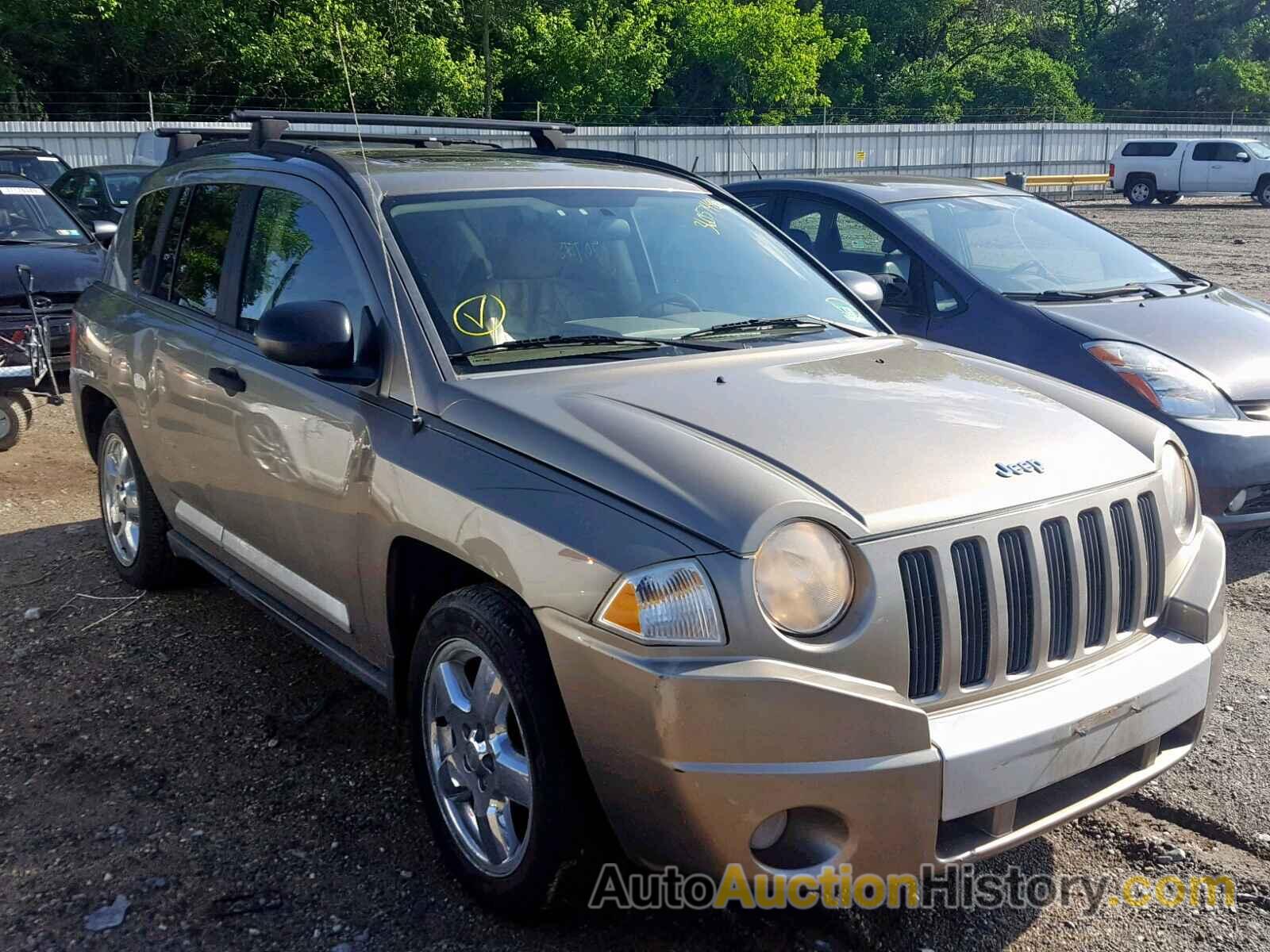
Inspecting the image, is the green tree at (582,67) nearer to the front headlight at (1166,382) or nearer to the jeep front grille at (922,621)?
the front headlight at (1166,382)

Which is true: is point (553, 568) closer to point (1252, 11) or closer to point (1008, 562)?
point (1008, 562)

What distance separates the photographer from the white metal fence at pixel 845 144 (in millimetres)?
29406

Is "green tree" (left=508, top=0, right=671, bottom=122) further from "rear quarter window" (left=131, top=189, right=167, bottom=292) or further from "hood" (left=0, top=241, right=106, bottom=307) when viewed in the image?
"rear quarter window" (left=131, top=189, right=167, bottom=292)

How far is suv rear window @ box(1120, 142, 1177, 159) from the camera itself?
3222 cm

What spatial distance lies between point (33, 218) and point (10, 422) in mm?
2922

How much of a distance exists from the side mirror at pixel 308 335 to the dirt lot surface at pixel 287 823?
1306mm

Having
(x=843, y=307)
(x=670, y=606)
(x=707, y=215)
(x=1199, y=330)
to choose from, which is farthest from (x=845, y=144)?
(x=670, y=606)

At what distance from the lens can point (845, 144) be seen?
3616 centimetres

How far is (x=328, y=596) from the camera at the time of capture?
3650 mm

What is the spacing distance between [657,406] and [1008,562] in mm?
913

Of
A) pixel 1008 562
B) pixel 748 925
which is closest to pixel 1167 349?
pixel 1008 562

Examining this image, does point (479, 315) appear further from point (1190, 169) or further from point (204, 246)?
point (1190, 169)

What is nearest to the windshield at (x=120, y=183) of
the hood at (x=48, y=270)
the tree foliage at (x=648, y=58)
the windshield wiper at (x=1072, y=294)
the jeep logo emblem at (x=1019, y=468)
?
the tree foliage at (x=648, y=58)

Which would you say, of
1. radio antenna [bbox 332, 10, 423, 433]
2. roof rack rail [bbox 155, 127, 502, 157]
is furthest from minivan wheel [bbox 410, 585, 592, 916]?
roof rack rail [bbox 155, 127, 502, 157]
